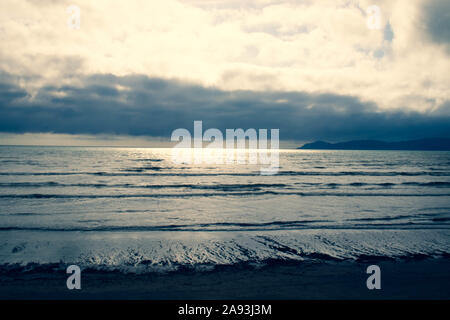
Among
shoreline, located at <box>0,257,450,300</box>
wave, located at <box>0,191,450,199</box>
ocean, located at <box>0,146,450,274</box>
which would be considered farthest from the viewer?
wave, located at <box>0,191,450,199</box>

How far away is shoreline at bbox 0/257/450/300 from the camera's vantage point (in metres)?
5.22

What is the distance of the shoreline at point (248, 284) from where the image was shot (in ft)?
17.1

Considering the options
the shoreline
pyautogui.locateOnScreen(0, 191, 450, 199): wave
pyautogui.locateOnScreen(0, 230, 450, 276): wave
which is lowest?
pyautogui.locateOnScreen(0, 191, 450, 199): wave

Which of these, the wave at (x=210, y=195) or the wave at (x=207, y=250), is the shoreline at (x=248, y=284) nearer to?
the wave at (x=207, y=250)

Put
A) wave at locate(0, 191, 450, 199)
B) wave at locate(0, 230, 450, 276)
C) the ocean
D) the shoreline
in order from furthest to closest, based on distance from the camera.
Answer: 1. wave at locate(0, 191, 450, 199)
2. the ocean
3. wave at locate(0, 230, 450, 276)
4. the shoreline

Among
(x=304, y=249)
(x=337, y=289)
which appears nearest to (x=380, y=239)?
(x=304, y=249)

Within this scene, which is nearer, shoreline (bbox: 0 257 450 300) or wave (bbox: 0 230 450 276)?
shoreline (bbox: 0 257 450 300)

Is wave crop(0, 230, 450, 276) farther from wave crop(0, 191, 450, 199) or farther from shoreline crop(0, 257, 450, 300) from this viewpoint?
wave crop(0, 191, 450, 199)

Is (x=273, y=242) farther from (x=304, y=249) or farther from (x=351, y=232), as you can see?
(x=351, y=232)

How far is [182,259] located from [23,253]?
427 cm

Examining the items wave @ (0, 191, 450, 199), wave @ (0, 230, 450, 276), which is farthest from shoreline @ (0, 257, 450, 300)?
wave @ (0, 191, 450, 199)

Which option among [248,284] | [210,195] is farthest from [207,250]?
[210,195]

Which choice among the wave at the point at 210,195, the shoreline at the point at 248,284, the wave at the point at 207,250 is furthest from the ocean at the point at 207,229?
the shoreline at the point at 248,284
